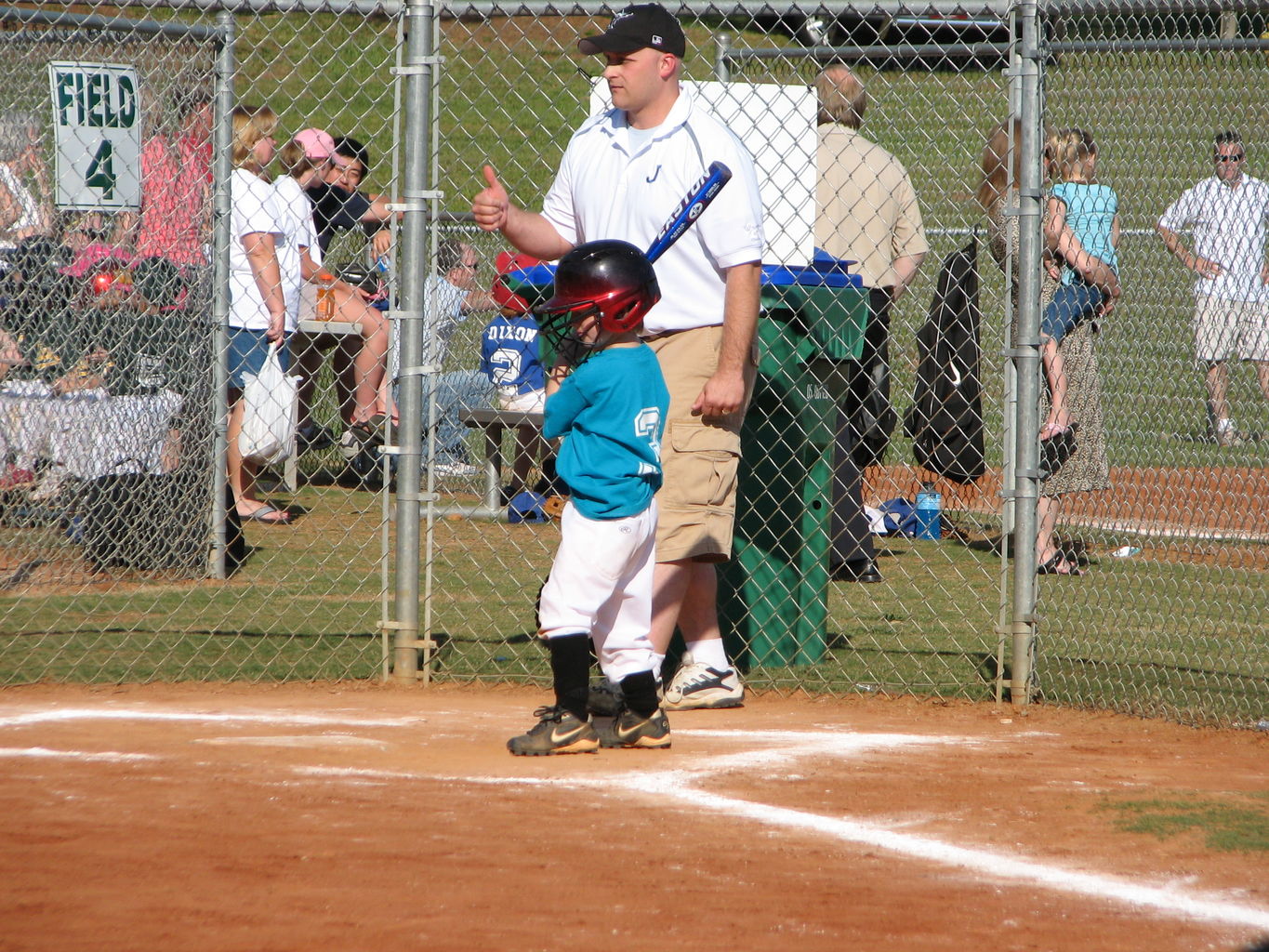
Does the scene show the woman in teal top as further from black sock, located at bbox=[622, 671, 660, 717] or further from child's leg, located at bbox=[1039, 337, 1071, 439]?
black sock, located at bbox=[622, 671, 660, 717]

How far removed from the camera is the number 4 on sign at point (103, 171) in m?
6.71

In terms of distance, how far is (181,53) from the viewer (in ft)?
23.5

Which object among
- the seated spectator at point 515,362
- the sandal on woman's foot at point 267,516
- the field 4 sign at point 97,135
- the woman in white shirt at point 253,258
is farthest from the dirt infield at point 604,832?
the seated spectator at point 515,362

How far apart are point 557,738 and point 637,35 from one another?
233cm

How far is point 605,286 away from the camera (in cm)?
438

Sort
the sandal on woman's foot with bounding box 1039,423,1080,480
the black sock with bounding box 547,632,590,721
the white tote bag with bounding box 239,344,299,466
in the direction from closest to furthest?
the black sock with bounding box 547,632,590,721 < the sandal on woman's foot with bounding box 1039,423,1080,480 < the white tote bag with bounding box 239,344,299,466

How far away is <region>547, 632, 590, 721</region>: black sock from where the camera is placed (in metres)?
4.50

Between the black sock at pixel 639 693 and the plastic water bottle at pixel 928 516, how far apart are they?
189 inches

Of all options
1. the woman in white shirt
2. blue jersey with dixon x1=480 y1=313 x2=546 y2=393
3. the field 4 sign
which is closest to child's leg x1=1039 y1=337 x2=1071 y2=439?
blue jersey with dixon x1=480 y1=313 x2=546 y2=393

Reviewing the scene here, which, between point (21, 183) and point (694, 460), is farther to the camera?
point (21, 183)

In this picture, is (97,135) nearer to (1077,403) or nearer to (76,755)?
(76,755)

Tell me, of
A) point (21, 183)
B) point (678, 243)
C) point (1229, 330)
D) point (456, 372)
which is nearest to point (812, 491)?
point (678, 243)

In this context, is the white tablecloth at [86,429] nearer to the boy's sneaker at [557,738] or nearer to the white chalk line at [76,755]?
the white chalk line at [76,755]

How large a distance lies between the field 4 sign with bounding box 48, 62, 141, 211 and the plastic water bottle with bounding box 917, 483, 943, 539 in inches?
194
